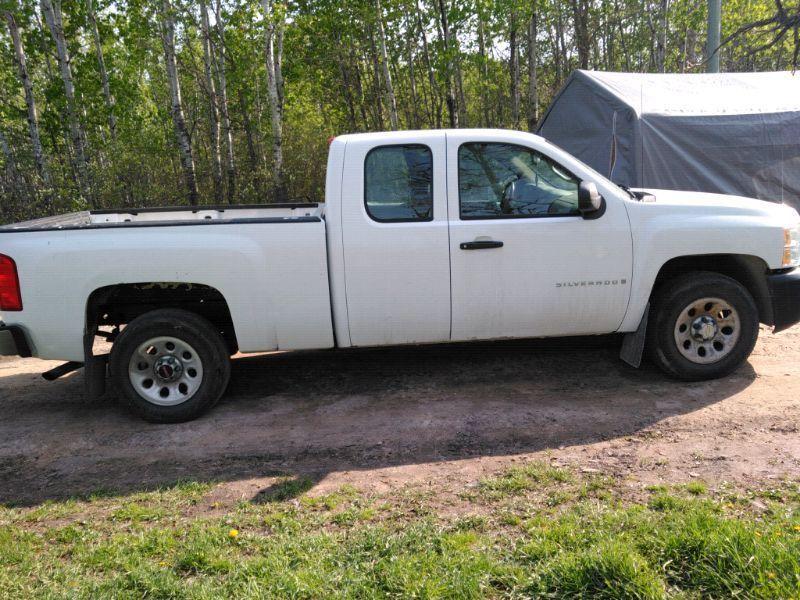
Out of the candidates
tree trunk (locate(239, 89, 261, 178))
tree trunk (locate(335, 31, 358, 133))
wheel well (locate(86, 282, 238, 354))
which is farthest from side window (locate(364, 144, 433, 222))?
tree trunk (locate(335, 31, 358, 133))

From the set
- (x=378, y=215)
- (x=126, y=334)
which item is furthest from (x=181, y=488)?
(x=378, y=215)

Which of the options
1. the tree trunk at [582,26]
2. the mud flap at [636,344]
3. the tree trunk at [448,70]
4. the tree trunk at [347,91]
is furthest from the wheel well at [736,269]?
the tree trunk at [347,91]

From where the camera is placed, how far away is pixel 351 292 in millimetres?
4840

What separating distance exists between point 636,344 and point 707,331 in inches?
21.7

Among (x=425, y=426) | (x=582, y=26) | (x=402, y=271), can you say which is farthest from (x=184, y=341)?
(x=582, y=26)

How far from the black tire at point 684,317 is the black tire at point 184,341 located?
11.1 ft

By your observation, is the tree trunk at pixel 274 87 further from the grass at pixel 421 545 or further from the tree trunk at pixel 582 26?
the grass at pixel 421 545

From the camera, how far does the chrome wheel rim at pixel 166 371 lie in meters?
4.89

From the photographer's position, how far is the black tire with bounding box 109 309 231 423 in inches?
190

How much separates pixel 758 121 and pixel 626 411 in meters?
7.65

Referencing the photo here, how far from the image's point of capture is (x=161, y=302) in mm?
5059

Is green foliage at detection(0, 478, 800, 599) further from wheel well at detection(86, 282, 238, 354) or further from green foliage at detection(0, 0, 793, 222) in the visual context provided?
green foliage at detection(0, 0, 793, 222)

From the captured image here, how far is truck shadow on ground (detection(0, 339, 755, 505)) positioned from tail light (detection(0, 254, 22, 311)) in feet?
3.28

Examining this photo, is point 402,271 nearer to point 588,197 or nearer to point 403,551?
point 588,197
